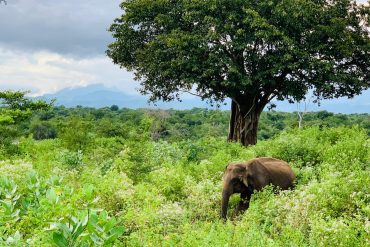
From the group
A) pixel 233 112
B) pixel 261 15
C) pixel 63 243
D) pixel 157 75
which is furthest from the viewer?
pixel 233 112

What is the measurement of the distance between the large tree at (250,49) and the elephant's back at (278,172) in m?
10.5

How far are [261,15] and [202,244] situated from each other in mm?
19999

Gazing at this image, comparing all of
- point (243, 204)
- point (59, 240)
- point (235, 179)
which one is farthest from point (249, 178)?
point (59, 240)

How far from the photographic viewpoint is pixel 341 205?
9.38 meters

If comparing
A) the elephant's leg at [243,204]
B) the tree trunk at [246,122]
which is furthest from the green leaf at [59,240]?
the tree trunk at [246,122]

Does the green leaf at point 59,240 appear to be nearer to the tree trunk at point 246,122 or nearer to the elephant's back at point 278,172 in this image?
the elephant's back at point 278,172

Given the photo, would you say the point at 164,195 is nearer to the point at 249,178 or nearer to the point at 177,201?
the point at 177,201

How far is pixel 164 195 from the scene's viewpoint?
41.8ft

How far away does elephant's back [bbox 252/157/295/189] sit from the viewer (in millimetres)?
12972

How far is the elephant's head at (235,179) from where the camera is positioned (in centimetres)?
1187

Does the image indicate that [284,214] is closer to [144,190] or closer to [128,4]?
[144,190]

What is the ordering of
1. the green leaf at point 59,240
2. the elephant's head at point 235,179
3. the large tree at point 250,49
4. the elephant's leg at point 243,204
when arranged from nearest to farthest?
the green leaf at point 59,240, the elephant's head at point 235,179, the elephant's leg at point 243,204, the large tree at point 250,49

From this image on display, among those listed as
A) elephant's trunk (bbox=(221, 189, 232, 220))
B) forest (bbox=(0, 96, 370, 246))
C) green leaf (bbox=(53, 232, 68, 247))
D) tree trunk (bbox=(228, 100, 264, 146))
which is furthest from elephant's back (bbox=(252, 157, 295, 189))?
tree trunk (bbox=(228, 100, 264, 146))

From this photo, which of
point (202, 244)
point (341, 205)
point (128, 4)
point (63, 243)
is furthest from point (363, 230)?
point (128, 4)
